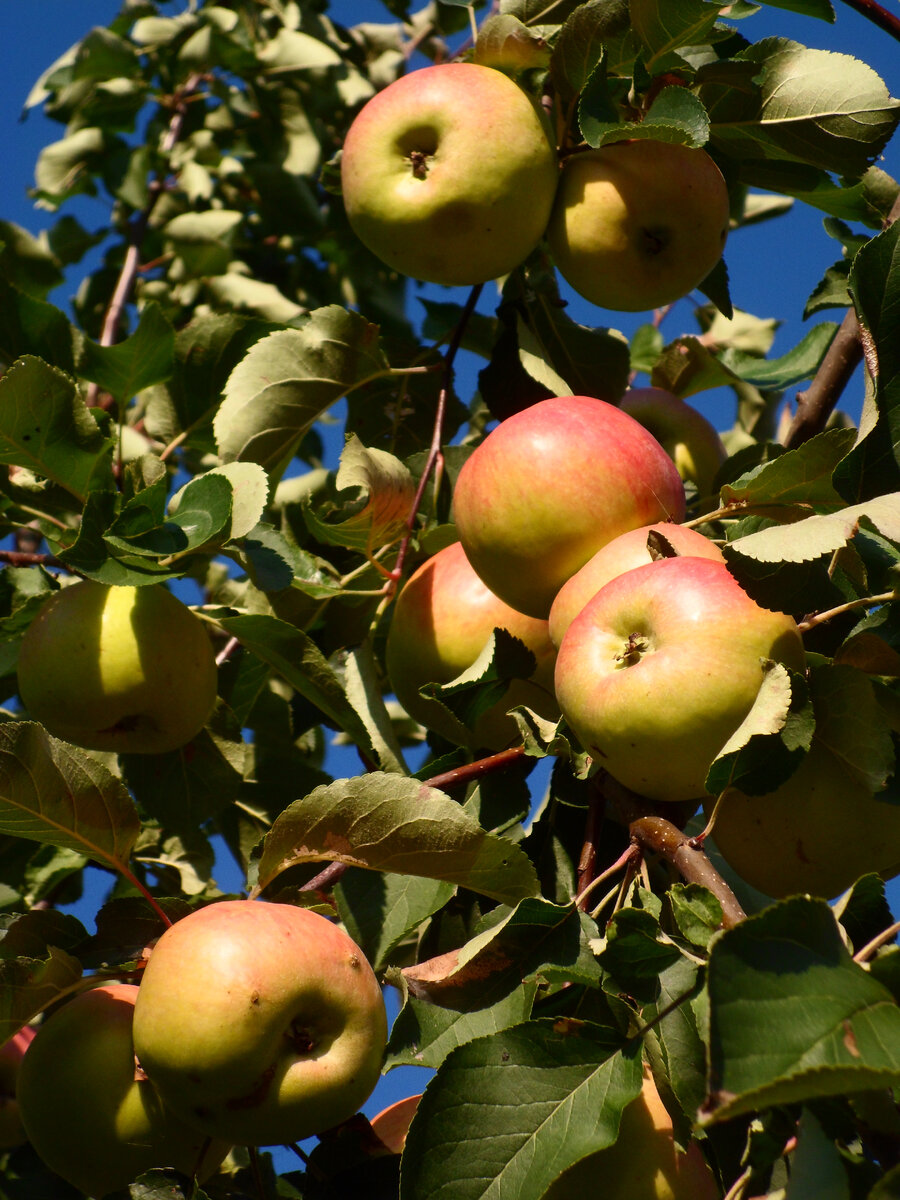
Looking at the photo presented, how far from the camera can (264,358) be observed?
71.8 inches

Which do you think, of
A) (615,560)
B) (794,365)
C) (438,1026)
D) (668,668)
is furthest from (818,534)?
(794,365)

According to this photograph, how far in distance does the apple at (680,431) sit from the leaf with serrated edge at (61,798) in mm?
1221

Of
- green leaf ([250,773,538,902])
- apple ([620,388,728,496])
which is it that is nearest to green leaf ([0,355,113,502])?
green leaf ([250,773,538,902])

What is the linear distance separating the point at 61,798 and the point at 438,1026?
19.9 inches

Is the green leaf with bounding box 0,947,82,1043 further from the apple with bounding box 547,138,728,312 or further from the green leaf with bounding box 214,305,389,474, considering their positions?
the apple with bounding box 547,138,728,312

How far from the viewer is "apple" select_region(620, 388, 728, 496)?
7.07 feet

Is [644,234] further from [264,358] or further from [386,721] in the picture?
[386,721]

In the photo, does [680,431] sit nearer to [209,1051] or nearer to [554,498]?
[554,498]

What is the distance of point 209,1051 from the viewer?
44.8 inches

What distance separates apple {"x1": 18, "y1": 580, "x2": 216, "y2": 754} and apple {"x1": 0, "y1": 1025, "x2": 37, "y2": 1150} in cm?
98

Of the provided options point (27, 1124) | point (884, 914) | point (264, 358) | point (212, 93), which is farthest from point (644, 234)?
point (212, 93)

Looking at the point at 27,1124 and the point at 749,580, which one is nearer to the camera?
the point at 749,580

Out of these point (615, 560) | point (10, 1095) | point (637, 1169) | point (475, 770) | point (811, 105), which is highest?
point (811, 105)

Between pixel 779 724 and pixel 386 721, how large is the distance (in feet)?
2.64
